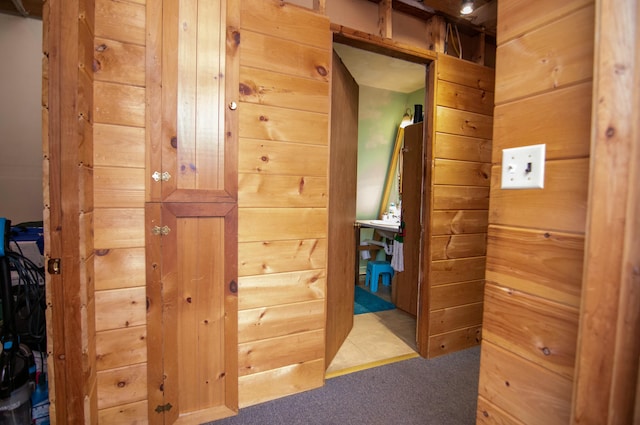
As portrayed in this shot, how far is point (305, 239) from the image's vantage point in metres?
1.77

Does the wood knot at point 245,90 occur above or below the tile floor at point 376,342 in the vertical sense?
above

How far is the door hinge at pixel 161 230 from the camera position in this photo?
1.43m

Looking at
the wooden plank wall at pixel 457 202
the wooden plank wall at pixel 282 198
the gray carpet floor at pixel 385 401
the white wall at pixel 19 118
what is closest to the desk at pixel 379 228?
the wooden plank wall at pixel 457 202

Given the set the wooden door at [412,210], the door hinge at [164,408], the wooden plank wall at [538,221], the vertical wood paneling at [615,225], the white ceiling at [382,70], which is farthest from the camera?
the white ceiling at [382,70]

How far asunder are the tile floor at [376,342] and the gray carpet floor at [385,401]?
10 centimetres

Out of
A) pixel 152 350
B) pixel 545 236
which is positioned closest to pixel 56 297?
pixel 152 350

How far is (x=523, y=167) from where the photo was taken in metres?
0.80

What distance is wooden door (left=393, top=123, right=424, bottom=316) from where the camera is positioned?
2777 mm

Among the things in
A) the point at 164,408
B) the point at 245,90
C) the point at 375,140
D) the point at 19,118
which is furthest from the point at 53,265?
the point at 375,140

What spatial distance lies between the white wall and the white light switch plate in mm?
3185

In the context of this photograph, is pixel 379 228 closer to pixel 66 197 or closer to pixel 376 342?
pixel 376 342

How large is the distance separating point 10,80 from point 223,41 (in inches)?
80.3

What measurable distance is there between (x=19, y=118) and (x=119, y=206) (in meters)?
1.81

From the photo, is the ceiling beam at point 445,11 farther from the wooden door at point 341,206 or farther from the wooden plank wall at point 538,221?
the wooden plank wall at point 538,221
